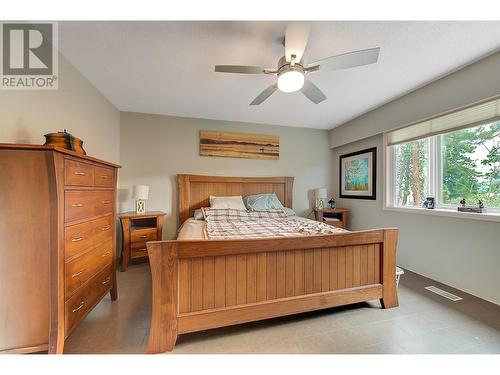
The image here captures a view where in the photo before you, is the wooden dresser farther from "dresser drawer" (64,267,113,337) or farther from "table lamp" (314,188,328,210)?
"table lamp" (314,188,328,210)

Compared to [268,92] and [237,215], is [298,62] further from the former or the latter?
[237,215]

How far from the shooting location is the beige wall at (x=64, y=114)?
1.44 metres

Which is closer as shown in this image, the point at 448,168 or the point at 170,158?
the point at 448,168

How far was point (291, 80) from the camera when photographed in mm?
1568

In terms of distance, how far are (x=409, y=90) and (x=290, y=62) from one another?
1893mm

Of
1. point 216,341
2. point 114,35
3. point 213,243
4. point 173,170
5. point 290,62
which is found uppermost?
point 114,35

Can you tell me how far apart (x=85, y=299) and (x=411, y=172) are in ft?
12.3

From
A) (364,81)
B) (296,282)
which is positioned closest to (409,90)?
(364,81)

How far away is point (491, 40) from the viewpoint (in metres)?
1.61

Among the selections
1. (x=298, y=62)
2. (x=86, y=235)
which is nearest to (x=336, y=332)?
(x=86, y=235)

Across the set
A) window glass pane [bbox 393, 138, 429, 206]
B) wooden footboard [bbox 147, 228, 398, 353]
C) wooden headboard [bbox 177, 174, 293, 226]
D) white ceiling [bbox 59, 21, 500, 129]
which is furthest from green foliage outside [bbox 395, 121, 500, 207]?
wooden headboard [bbox 177, 174, 293, 226]

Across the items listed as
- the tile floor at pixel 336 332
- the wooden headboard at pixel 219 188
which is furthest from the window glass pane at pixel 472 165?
the wooden headboard at pixel 219 188

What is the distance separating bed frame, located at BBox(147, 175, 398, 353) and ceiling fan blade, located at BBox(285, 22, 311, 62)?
1377 mm
